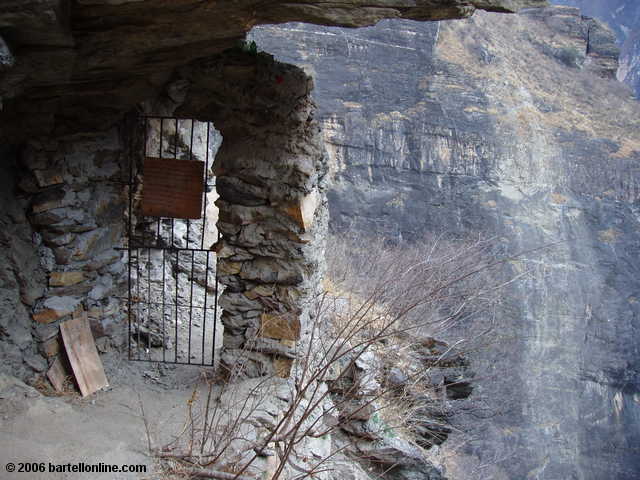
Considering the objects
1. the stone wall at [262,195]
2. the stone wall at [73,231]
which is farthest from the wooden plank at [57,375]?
the stone wall at [262,195]

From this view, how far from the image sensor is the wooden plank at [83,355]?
413 cm

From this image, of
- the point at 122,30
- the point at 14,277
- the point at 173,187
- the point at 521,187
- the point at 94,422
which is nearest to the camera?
the point at 122,30

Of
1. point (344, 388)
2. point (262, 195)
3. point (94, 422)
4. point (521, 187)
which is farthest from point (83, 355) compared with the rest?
point (521, 187)

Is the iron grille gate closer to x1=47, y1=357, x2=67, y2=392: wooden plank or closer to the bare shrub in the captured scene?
x1=47, y1=357, x2=67, y2=392: wooden plank

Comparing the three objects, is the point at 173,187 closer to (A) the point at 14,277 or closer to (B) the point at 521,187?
(A) the point at 14,277

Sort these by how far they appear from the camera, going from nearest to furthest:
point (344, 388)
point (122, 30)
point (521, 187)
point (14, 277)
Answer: point (122, 30) < point (14, 277) < point (344, 388) < point (521, 187)

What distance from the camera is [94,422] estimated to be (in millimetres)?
3592

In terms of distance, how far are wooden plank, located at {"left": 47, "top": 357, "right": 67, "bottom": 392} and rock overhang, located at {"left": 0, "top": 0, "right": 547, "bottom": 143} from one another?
1.76m

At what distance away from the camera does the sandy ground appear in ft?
9.81

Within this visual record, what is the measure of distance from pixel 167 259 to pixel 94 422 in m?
3.16

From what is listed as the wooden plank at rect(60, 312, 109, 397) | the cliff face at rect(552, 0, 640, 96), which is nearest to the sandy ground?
the wooden plank at rect(60, 312, 109, 397)

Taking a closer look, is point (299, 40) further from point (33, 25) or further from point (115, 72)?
point (33, 25)

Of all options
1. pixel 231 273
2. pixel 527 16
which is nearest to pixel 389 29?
pixel 527 16

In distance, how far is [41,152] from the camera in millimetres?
3910
